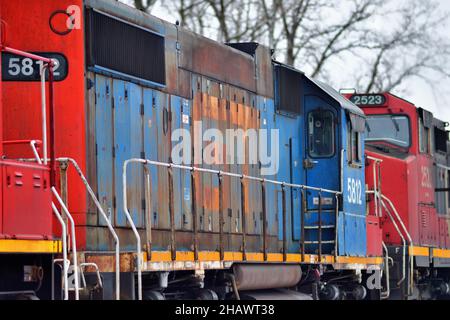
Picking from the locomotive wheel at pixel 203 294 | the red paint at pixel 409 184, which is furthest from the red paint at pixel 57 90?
the red paint at pixel 409 184

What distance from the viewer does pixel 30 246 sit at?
9.10 metres

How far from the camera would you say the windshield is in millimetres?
21141

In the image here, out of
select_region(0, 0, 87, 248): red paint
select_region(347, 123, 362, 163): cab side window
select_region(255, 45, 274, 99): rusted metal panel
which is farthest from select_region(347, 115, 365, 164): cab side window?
select_region(0, 0, 87, 248): red paint

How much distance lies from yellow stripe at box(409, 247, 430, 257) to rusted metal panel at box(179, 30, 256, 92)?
5872 mm

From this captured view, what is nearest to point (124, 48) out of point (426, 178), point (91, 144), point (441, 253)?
point (91, 144)

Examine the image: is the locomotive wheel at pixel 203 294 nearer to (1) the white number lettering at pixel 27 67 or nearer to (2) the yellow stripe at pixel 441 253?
(1) the white number lettering at pixel 27 67

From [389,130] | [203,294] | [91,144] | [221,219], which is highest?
[389,130]

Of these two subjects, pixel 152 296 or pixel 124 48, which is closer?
pixel 152 296

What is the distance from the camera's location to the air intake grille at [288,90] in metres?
16.1

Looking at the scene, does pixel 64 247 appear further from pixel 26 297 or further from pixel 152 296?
pixel 152 296

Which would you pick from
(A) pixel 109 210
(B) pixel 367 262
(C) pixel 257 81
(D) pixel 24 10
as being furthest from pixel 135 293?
(B) pixel 367 262

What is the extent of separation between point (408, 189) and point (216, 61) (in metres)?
7.35

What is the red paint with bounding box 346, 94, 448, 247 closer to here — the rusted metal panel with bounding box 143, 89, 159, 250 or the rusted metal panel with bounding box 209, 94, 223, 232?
the rusted metal panel with bounding box 209, 94, 223, 232

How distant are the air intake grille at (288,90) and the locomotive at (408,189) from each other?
280 centimetres
